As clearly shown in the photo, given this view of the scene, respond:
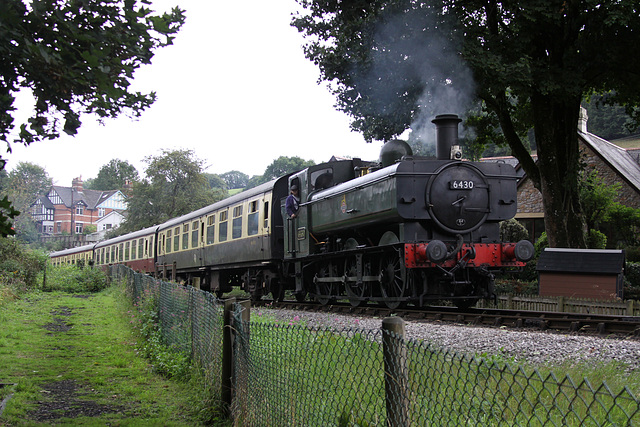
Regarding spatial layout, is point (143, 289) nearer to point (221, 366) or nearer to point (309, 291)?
point (309, 291)

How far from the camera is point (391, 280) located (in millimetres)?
10805

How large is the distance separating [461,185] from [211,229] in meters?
10.6

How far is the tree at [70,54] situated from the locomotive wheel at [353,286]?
7170 mm

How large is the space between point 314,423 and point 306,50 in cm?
1610

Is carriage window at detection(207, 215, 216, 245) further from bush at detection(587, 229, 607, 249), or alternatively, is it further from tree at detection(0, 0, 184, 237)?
bush at detection(587, 229, 607, 249)

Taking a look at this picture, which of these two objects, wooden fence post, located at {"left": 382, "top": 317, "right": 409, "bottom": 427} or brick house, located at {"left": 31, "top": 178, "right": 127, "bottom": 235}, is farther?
brick house, located at {"left": 31, "top": 178, "right": 127, "bottom": 235}

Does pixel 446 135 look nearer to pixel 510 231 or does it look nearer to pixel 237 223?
pixel 237 223

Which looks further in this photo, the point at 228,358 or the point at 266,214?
the point at 266,214

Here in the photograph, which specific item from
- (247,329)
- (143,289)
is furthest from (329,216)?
(247,329)

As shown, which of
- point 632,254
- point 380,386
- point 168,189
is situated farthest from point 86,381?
point 168,189

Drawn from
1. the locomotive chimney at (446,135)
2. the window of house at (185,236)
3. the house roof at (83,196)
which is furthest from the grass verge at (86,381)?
the house roof at (83,196)

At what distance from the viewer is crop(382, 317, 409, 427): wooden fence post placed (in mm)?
2740

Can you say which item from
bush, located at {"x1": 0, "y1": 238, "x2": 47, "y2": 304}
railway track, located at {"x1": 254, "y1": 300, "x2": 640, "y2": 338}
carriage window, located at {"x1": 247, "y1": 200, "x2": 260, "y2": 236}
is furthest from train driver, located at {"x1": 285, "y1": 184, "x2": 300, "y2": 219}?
bush, located at {"x1": 0, "y1": 238, "x2": 47, "y2": 304}

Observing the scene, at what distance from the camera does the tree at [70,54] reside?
4395mm
